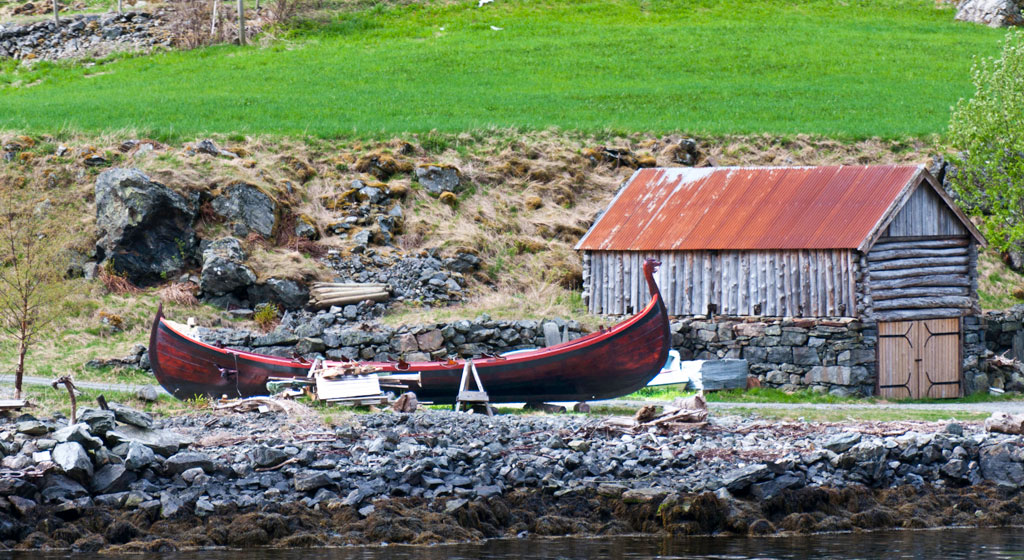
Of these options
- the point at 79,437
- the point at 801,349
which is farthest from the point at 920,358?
the point at 79,437

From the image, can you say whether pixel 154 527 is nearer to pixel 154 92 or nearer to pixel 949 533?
pixel 949 533

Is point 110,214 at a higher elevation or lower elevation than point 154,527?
higher

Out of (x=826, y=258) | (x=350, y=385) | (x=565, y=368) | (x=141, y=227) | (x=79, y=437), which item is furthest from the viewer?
(x=141, y=227)

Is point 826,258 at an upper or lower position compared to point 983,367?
upper

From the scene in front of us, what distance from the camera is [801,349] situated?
25234 mm

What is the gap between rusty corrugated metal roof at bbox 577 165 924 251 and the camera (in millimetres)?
25562

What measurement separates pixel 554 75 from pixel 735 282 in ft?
84.8

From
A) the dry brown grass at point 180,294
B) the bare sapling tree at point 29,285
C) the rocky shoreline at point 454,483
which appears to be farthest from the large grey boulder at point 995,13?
the bare sapling tree at point 29,285

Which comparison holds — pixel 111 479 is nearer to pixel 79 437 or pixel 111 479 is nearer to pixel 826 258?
pixel 79 437

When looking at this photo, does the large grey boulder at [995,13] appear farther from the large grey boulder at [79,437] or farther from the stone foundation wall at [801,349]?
the large grey boulder at [79,437]

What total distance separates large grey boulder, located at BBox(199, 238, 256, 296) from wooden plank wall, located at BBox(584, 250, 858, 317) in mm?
8534

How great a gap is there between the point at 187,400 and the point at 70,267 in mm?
10432

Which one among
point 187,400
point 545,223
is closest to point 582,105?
point 545,223

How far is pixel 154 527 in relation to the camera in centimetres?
1399
